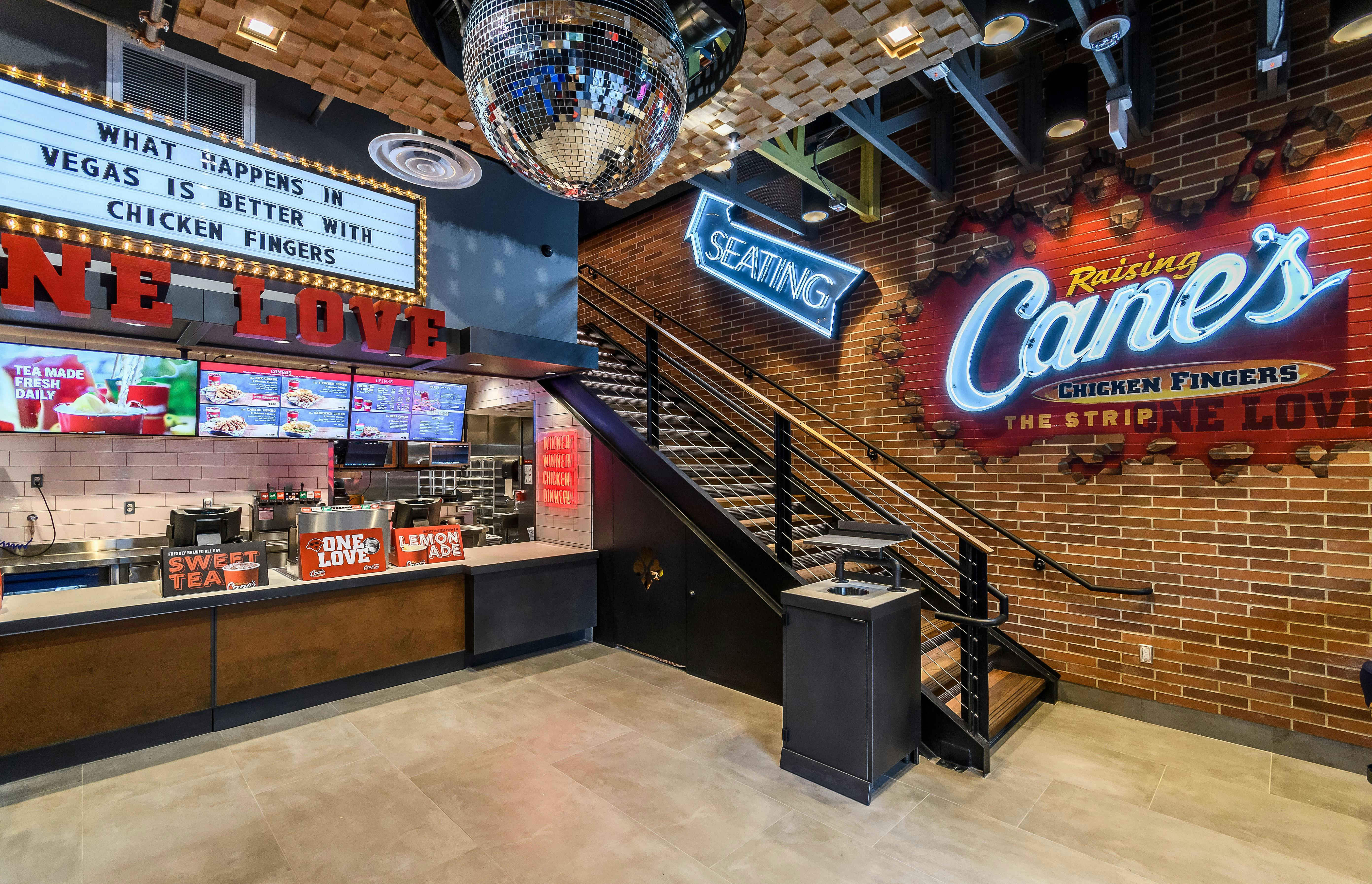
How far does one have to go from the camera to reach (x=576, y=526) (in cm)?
608

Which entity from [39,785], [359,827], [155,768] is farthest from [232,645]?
[359,827]

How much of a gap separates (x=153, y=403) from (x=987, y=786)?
6.99 m

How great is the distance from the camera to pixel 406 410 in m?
5.98

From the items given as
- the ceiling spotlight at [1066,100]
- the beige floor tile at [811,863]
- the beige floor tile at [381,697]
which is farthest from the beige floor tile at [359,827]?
the ceiling spotlight at [1066,100]

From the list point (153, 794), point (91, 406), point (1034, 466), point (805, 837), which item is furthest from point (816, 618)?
point (91, 406)

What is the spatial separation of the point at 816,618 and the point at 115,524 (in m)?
6.39

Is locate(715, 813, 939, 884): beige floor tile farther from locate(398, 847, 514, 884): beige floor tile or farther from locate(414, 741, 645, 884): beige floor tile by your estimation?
locate(398, 847, 514, 884): beige floor tile

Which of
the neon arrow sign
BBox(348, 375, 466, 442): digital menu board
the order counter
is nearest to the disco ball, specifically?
the order counter

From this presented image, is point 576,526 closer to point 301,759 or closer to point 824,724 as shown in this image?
point 301,759

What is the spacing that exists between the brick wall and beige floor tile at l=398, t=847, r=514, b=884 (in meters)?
4.09

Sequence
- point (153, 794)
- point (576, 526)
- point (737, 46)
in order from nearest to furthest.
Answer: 1. point (737, 46)
2. point (153, 794)
3. point (576, 526)

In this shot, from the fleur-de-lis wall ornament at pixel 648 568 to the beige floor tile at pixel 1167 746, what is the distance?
301cm

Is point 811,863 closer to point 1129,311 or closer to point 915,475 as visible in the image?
point 915,475

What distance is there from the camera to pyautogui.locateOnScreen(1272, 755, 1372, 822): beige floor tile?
3.17m
